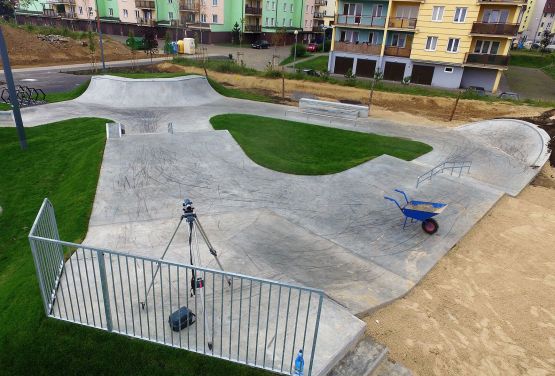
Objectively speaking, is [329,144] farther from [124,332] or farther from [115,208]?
[124,332]

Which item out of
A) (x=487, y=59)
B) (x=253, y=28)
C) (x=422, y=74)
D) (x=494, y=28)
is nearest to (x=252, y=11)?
(x=253, y=28)

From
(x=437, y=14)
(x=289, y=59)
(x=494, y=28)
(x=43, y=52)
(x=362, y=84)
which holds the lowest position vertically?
(x=43, y=52)

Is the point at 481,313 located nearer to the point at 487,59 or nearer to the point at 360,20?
the point at 487,59

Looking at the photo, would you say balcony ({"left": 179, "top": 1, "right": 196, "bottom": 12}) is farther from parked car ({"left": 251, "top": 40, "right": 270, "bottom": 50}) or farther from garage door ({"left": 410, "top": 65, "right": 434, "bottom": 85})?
garage door ({"left": 410, "top": 65, "right": 434, "bottom": 85})

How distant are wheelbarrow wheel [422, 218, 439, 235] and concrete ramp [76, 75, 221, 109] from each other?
18264mm

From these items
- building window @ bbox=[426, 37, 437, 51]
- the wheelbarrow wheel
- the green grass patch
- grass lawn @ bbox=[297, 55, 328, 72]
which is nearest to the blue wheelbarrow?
→ the wheelbarrow wheel

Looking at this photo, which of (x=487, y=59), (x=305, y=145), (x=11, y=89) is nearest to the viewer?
(x=11, y=89)

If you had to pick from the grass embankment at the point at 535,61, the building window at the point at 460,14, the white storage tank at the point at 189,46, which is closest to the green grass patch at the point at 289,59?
the white storage tank at the point at 189,46

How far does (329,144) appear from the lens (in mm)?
18469

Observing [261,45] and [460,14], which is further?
[261,45]

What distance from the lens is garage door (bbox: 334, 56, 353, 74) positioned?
Result: 4288 centimetres

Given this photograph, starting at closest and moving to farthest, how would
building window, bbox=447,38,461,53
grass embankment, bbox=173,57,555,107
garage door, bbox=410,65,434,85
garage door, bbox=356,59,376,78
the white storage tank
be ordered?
grass embankment, bbox=173,57,555,107
building window, bbox=447,38,461,53
garage door, bbox=410,65,434,85
garage door, bbox=356,59,376,78
the white storage tank

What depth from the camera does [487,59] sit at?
35969 mm

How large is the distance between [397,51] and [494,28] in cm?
904
